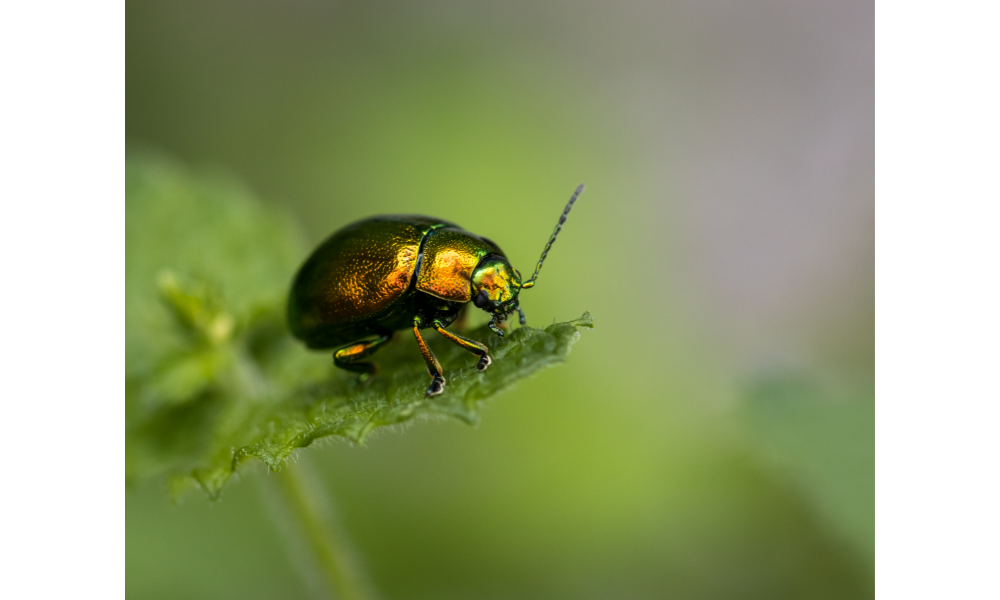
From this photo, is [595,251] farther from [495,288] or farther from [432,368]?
[432,368]

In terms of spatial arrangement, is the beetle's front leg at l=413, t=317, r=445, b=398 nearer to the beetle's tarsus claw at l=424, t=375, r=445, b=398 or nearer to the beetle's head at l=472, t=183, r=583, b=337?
the beetle's tarsus claw at l=424, t=375, r=445, b=398

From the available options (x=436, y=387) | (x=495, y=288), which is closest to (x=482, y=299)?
(x=495, y=288)

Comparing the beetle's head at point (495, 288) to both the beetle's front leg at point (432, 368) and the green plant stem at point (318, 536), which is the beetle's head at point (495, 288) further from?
the green plant stem at point (318, 536)

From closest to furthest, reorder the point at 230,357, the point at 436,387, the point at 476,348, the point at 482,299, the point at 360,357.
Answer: the point at 436,387 < the point at 476,348 < the point at 482,299 < the point at 360,357 < the point at 230,357

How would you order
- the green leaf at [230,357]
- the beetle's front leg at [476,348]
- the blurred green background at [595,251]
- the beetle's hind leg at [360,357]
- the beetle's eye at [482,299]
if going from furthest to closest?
the blurred green background at [595,251] → the beetle's hind leg at [360,357] → the beetle's eye at [482,299] → the beetle's front leg at [476,348] → the green leaf at [230,357]

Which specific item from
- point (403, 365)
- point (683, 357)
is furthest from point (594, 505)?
point (403, 365)

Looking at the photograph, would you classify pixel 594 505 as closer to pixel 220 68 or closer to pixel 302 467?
pixel 302 467

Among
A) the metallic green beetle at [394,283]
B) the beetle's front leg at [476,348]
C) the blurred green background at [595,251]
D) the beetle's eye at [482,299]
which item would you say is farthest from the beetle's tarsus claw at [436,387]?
the blurred green background at [595,251]
